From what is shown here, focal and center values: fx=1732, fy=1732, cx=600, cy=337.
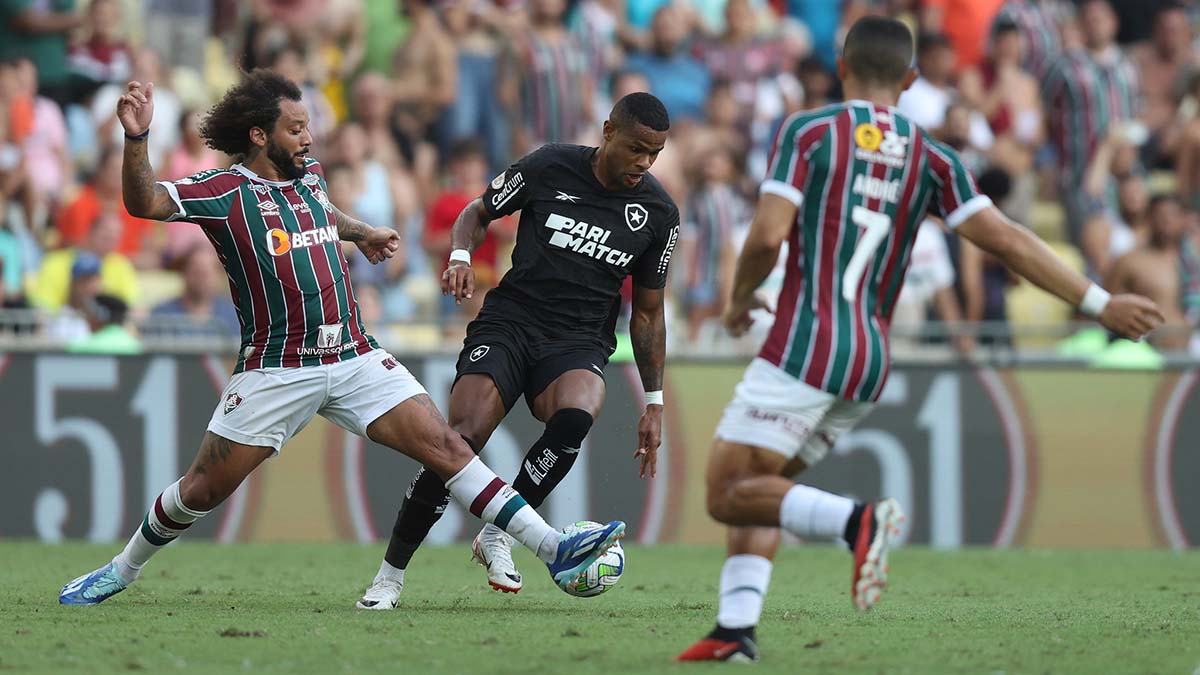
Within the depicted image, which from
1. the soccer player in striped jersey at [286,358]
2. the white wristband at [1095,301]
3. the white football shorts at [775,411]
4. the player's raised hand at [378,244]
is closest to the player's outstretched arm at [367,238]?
the player's raised hand at [378,244]

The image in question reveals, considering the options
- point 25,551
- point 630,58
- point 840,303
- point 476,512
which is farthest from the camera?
point 630,58

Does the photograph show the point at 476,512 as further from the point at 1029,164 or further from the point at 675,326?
the point at 1029,164

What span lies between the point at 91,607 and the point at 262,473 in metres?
4.98

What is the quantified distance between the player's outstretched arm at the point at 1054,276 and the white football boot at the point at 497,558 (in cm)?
297

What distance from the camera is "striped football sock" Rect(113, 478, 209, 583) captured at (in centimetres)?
779

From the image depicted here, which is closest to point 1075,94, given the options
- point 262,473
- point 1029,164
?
point 1029,164

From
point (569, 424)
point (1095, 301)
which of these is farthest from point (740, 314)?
point (569, 424)

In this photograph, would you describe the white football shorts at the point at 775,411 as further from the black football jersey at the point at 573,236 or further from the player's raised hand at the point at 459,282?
the black football jersey at the point at 573,236

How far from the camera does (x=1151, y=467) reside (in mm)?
13227

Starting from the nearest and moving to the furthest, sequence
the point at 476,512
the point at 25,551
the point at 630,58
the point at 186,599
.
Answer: the point at 476,512 < the point at 186,599 < the point at 25,551 < the point at 630,58

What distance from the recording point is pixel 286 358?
7.72m

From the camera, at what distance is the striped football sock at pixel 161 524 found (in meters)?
7.79

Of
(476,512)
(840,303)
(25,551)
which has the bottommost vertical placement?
(25,551)

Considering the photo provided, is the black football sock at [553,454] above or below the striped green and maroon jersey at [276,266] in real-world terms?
below
